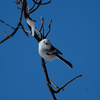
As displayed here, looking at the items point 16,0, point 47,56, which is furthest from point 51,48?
point 16,0

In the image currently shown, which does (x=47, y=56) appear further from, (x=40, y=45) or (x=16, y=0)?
(x=16, y=0)

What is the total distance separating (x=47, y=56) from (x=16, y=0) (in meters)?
0.15

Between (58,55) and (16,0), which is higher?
(16,0)

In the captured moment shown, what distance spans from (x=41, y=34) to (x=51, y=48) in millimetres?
43

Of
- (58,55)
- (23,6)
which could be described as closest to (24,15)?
(23,6)

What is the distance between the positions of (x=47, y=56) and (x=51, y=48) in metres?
0.02

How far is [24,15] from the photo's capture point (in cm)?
28

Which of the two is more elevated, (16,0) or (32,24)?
(16,0)

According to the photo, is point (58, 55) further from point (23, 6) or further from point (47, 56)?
point (23, 6)

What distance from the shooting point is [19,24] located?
0.87 feet

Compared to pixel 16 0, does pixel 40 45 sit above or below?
below

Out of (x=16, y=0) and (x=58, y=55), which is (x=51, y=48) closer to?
(x=58, y=55)

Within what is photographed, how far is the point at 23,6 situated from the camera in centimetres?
28

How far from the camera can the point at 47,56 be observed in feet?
1.08
